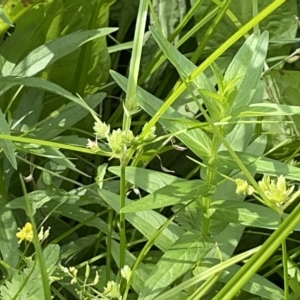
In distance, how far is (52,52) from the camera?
61 cm

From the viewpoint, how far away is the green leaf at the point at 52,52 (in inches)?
23.8

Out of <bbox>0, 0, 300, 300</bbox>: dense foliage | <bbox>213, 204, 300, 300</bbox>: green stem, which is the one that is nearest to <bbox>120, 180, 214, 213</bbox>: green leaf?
<bbox>0, 0, 300, 300</bbox>: dense foliage

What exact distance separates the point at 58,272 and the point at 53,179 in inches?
5.4

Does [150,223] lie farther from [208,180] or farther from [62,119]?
[62,119]

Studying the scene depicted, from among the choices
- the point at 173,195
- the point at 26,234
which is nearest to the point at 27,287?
the point at 26,234

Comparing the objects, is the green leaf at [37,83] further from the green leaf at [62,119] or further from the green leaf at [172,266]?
the green leaf at [172,266]

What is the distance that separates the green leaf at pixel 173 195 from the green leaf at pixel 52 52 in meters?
0.20

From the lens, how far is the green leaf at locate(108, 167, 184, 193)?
0.51 metres

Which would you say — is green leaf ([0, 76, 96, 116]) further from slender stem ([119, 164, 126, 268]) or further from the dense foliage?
slender stem ([119, 164, 126, 268])

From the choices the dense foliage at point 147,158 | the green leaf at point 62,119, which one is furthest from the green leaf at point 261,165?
the green leaf at point 62,119

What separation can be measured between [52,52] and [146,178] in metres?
0.19

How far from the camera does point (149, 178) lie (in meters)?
0.52

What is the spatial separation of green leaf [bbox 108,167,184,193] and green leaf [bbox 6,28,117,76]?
16 centimetres

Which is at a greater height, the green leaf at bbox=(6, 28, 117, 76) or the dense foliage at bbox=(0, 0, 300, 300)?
the green leaf at bbox=(6, 28, 117, 76)
